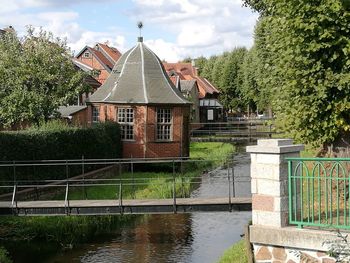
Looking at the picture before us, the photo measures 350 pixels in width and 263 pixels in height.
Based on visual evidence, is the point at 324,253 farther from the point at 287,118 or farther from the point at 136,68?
the point at 136,68

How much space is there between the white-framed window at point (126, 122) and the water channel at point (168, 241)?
34.5 feet

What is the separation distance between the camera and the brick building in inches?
1083

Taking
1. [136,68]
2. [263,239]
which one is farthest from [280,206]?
[136,68]

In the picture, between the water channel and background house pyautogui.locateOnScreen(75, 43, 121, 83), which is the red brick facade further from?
background house pyautogui.locateOnScreen(75, 43, 121, 83)

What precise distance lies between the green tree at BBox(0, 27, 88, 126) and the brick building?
204 cm

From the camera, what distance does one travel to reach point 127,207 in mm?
13531

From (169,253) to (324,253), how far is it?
7000mm

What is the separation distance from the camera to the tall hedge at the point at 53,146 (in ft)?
57.5

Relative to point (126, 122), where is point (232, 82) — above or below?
above

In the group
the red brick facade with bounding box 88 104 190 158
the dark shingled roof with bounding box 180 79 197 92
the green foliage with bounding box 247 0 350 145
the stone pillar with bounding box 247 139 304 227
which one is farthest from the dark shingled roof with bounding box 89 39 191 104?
the dark shingled roof with bounding box 180 79 197 92

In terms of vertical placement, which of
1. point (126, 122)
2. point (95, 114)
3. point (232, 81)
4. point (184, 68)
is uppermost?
point (184, 68)

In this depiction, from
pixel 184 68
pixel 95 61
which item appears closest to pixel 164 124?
pixel 95 61

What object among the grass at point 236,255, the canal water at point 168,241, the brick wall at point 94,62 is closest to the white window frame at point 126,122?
the canal water at point 168,241

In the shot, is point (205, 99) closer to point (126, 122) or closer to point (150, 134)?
point (126, 122)
